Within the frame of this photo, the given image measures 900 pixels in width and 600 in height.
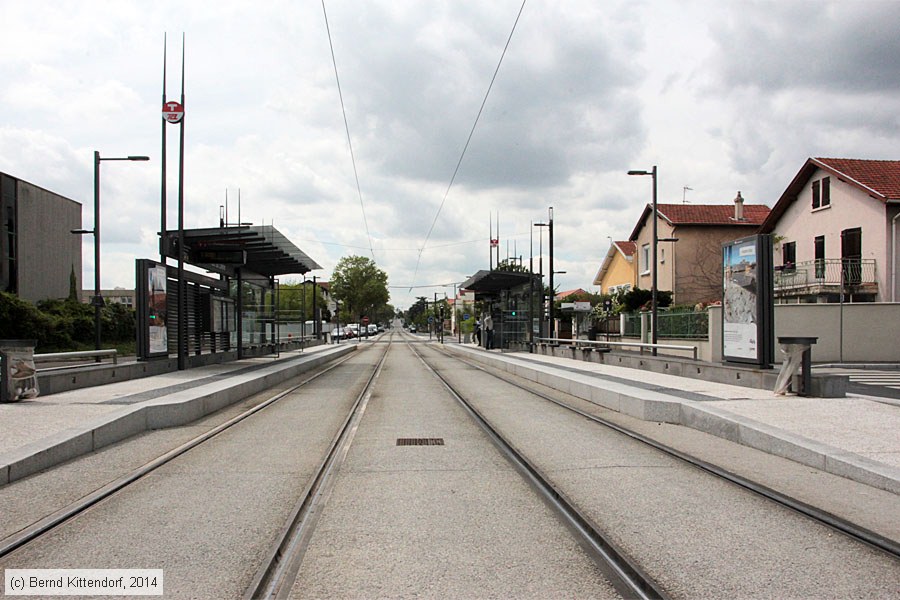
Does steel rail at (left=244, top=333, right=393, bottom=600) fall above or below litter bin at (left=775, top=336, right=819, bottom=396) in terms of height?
below

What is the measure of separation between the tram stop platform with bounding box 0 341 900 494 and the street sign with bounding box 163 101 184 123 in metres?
6.81

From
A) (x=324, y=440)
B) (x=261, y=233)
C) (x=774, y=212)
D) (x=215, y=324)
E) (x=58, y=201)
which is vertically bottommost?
(x=324, y=440)

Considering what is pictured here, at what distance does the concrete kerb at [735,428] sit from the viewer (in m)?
7.27

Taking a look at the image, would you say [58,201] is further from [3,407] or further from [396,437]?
[396,437]

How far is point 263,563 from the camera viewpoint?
4.82 meters

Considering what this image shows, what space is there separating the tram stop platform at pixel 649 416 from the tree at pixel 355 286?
122 meters

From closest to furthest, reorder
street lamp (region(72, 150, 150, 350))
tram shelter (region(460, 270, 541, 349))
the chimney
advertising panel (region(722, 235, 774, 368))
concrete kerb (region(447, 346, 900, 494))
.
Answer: concrete kerb (region(447, 346, 900, 494))
advertising panel (region(722, 235, 774, 368))
street lamp (region(72, 150, 150, 350))
tram shelter (region(460, 270, 541, 349))
the chimney

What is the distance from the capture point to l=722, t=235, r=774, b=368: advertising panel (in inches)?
579

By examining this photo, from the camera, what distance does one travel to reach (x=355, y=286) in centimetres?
13925

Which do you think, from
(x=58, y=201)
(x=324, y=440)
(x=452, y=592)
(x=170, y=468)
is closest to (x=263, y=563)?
(x=452, y=592)

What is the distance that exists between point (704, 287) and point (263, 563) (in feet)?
147

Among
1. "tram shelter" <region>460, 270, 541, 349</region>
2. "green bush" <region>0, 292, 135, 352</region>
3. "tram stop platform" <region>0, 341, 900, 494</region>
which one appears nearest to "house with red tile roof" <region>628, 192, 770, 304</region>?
"tram shelter" <region>460, 270, 541, 349</region>

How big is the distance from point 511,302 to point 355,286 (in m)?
101

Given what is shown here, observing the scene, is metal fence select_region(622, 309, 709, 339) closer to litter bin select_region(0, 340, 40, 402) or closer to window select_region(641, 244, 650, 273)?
window select_region(641, 244, 650, 273)
